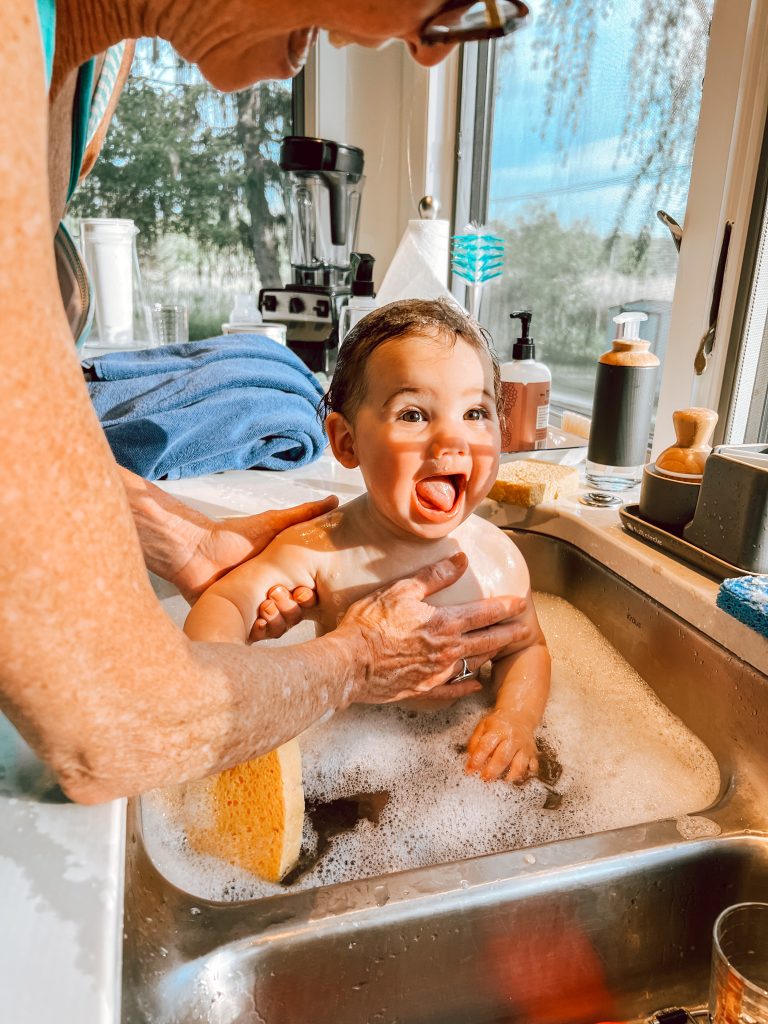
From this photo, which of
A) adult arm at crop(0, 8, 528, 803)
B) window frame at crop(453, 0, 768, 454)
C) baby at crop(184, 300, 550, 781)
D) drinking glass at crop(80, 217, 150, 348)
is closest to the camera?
adult arm at crop(0, 8, 528, 803)

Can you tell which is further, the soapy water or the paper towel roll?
the paper towel roll

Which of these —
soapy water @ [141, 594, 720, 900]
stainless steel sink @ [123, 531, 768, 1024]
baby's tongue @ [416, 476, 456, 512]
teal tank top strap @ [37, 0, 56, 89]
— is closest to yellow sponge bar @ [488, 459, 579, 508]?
soapy water @ [141, 594, 720, 900]

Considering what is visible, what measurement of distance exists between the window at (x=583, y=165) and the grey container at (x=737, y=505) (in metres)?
0.78

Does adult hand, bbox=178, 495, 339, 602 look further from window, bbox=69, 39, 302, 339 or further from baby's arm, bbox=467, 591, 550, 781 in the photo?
window, bbox=69, 39, 302, 339

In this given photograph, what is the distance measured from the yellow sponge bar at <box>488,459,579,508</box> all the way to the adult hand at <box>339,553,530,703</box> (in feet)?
0.87

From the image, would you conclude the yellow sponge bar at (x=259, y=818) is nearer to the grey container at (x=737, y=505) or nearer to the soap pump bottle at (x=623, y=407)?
the grey container at (x=737, y=505)

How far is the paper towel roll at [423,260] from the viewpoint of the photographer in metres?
1.97

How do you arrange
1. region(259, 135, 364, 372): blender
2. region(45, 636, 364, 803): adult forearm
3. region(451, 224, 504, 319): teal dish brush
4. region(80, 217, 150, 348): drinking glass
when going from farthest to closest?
1. region(80, 217, 150, 348): drinking glass
2. region(259, 135, 364, 372): blender
3. region(451, 224, 504, 319): teal dish brush
4. region(45, 636, 364, 803): adult forearm

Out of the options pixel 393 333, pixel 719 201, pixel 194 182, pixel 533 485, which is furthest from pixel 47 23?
pixel 194 182

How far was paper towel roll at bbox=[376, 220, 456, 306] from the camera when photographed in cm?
197

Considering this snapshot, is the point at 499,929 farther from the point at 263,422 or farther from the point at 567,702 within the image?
the point at 263,422

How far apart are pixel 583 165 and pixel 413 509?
4.60 feet

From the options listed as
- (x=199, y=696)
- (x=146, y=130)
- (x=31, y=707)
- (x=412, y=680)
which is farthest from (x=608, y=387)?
(x=146, y=130)

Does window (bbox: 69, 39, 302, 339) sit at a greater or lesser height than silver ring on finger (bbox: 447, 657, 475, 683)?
greater
